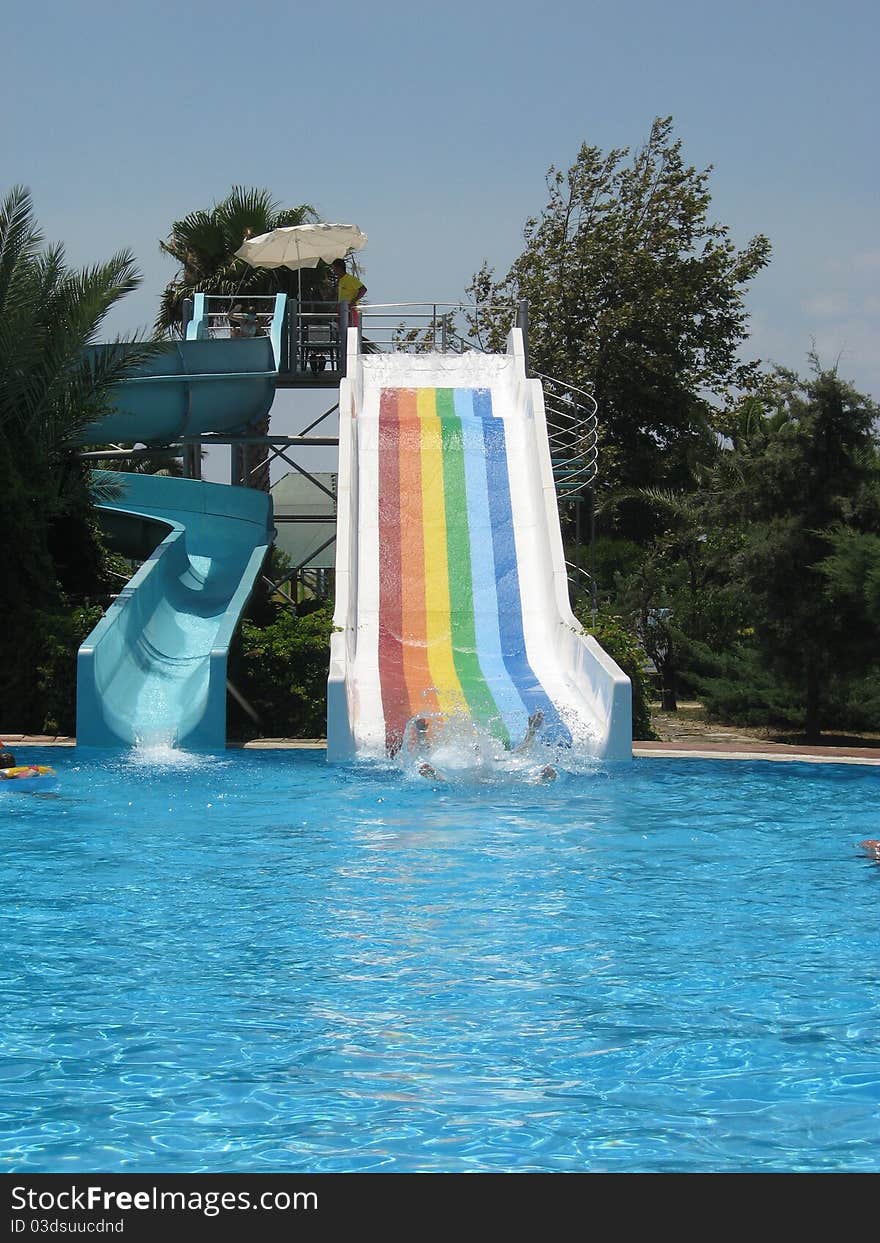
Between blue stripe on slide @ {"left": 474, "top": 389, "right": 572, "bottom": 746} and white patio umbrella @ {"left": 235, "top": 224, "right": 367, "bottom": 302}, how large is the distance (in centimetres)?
619

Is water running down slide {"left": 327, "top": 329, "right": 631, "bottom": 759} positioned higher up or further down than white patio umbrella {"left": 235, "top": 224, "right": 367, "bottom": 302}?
further down

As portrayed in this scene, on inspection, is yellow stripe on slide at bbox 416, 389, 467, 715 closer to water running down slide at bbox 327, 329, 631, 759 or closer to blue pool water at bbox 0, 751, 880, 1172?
water running down slide at bbox 327, 329, 631, 759

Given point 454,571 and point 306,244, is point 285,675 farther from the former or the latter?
point 306,244

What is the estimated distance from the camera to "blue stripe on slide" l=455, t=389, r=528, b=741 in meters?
13.1

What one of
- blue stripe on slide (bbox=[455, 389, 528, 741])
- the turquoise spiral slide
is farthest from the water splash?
the turquoise spiral slide

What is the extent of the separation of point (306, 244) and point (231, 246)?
6188 millimetres

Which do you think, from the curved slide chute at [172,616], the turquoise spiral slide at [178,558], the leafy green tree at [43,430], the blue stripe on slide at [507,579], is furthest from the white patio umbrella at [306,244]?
the leafy green tree at [43,430]

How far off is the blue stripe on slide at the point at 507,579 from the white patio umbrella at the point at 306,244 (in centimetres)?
619

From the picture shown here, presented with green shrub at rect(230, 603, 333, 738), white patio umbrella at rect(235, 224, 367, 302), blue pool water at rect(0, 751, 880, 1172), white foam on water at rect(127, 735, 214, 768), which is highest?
white patio umbrella at rect(235, 224, 367, 302)

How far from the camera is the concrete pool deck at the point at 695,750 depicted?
12.8m
